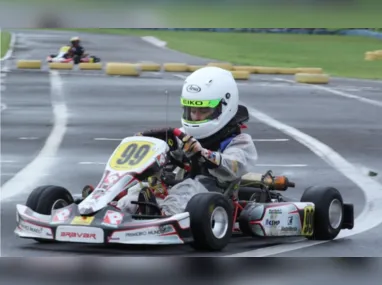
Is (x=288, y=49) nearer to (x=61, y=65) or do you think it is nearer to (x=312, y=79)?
(x=61, y=65)

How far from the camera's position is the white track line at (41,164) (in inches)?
411

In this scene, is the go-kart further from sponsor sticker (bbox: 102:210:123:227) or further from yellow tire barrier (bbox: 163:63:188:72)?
yellow tire barrier (bbox: 163:63:188:72)

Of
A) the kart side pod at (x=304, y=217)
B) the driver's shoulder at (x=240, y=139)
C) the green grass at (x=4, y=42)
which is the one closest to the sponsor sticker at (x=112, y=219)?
the kart side pod at (x=304, y=217)

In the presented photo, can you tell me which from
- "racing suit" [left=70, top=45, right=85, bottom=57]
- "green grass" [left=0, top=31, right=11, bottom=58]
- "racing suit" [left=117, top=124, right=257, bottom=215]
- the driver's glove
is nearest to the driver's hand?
the driver's glove

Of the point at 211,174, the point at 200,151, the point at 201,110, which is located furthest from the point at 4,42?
the point at 200,151

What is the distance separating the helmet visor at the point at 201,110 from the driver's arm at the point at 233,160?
0.23m

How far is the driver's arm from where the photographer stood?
7.77 metres

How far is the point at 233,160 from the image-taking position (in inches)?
311

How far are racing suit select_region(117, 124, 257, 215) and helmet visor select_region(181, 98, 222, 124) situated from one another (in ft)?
0.55

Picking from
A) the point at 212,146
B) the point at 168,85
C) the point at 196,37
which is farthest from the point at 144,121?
the point at 196,37

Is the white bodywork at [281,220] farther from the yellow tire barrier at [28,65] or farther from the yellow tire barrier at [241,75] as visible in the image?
the yellow tire barrier at [28,65]

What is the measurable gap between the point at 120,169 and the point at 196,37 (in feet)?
131

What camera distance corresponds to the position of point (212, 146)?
8164 mm

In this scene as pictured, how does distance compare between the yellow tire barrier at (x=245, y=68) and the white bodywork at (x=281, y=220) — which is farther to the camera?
the yellow tire barrier at (x=245, y=68)
